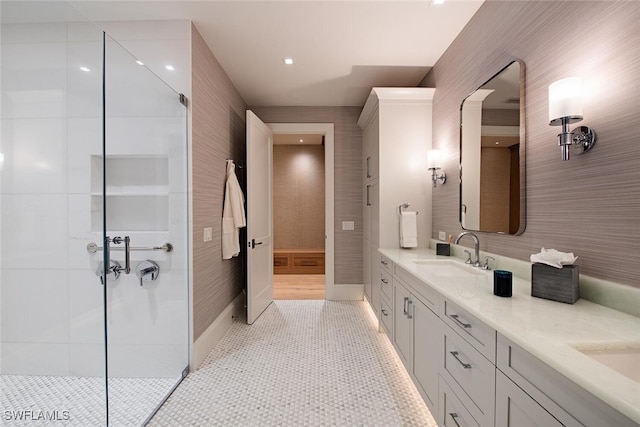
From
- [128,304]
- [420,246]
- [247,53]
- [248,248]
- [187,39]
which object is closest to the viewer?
[128,304]

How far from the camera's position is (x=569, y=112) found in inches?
42.6

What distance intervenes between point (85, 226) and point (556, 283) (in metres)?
2.35

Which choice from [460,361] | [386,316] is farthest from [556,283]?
[386,316]

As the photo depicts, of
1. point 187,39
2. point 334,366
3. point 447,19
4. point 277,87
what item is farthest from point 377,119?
point 334,366

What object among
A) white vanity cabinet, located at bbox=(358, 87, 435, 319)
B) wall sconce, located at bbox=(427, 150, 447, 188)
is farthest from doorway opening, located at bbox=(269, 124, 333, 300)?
wall sconce, located at bbox=(427, 150, 447, 188)

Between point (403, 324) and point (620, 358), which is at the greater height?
point (620, 358)

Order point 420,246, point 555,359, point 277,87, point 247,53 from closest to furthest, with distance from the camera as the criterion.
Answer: point 555,359 < point 247,53 < point 420,246 < point 277,87

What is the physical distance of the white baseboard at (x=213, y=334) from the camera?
2.11 m

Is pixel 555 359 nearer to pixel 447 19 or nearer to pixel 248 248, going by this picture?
pixel 447 19

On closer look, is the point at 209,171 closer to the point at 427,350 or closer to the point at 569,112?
the point at 427,350

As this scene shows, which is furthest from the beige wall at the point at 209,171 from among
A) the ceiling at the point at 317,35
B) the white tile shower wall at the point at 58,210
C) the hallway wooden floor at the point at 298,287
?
the hallway wooden floor at the point at 298,287

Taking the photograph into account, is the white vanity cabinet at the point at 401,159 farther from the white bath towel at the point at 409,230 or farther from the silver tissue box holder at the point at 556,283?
the silver tissue box holder at the point at 556,283

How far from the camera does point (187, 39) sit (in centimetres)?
201

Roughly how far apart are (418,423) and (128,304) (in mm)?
1994
